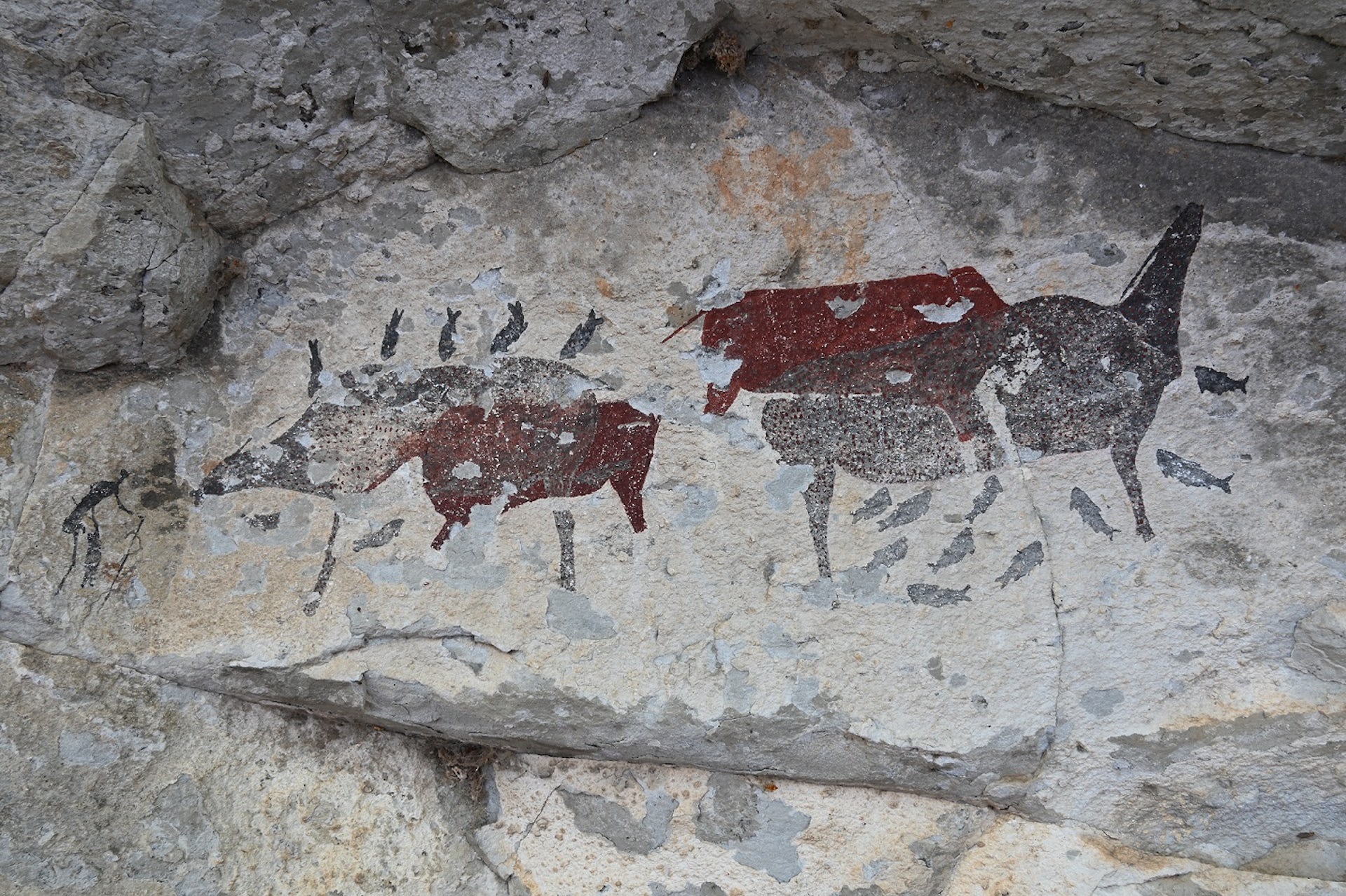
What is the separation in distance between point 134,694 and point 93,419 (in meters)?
0.52

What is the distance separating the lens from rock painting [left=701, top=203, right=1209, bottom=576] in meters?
1.74

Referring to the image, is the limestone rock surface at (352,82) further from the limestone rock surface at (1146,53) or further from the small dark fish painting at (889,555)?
the small dark fish painting at (889,555)

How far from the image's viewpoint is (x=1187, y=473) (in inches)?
68.3

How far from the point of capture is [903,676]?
5.90 ft

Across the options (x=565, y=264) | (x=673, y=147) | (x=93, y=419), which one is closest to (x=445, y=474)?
(x=565, y=264)

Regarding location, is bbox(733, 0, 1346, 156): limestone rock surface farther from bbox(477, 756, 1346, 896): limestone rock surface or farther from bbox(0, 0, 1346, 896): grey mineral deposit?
bbox(477, 756, 1346, 896): limestone rock surface

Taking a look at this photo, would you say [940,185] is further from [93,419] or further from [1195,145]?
[93,419]

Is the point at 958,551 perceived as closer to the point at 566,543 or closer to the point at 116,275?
the point at 566,543

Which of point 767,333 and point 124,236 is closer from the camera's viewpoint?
point 124,236

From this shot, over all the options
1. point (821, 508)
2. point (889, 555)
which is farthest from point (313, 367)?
point (889, 555)

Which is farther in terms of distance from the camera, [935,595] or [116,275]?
[935,595]

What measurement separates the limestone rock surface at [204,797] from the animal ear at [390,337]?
740 mm

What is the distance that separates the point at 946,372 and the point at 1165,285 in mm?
408

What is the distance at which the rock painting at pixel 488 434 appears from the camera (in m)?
1.86
